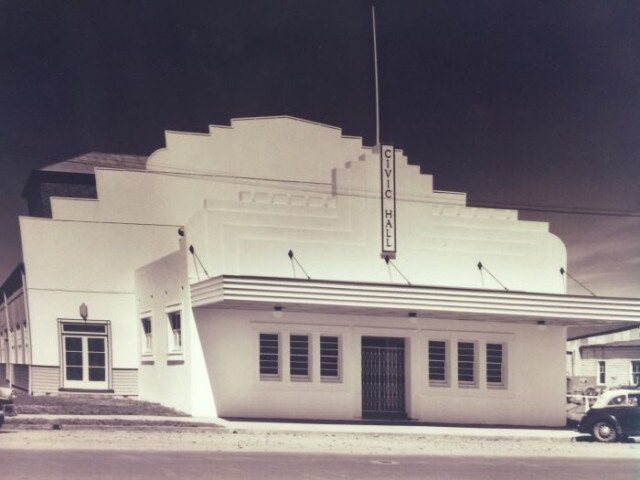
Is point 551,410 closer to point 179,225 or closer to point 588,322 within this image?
point 588,322

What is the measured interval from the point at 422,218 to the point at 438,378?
4.89 m

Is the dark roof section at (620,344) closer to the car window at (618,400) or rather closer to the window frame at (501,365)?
the window frame at (501,365)

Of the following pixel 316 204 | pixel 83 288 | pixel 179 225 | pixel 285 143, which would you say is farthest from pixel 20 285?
pixel 316 204

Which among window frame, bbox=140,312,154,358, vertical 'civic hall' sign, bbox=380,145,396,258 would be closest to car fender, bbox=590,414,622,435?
vertical 'civic hall' sign, bbox=380,145,396,258

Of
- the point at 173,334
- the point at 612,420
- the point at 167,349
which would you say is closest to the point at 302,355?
the point at 173,334

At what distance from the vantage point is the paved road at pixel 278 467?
13484 mm

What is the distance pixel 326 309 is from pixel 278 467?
9843 mm

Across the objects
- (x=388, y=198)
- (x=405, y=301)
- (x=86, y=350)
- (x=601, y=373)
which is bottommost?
(x=601, y=373)

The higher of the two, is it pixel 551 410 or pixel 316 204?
pixel 316 204

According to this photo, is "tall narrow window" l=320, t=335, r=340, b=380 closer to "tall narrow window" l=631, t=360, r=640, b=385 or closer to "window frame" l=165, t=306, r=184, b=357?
"window frame" l=165, t=306, r=184, b=357

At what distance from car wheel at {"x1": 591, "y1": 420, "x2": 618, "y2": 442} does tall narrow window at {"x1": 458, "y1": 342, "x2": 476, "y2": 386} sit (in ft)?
15.7

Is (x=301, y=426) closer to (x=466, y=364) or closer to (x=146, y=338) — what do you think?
(x=466, y=364)

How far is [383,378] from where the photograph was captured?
26.3 metres

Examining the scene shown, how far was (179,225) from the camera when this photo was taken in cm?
3375
